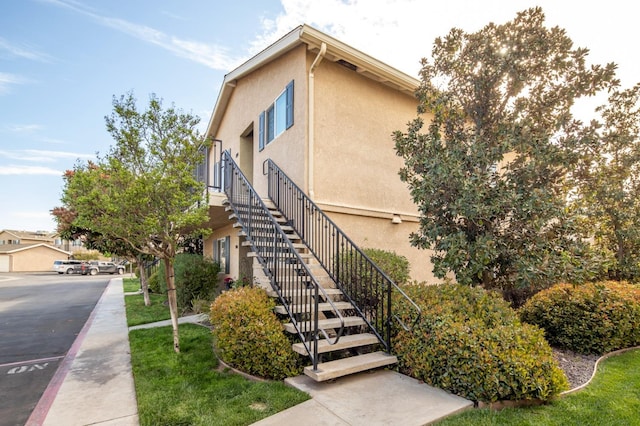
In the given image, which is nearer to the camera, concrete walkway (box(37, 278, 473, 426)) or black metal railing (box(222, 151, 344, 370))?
concrete walkway (box(37, 278, 473, 426))

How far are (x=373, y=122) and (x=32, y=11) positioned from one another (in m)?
8.79

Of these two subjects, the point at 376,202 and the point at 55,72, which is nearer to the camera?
the point at 376,202

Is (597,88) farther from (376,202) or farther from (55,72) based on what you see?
(55,72)

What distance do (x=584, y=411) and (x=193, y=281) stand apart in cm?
920

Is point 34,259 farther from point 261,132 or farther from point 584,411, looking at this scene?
point 584,411

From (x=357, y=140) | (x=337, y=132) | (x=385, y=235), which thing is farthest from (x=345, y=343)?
(x=357, y=140)

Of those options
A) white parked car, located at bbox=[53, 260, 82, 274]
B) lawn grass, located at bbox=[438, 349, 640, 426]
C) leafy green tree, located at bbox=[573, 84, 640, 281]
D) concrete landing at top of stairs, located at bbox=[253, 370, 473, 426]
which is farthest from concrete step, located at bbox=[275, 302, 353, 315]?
white parked car, located at bbox=[53, 260, 82, 274]

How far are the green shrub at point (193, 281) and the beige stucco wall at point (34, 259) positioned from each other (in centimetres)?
4471

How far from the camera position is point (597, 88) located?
5.29 meters

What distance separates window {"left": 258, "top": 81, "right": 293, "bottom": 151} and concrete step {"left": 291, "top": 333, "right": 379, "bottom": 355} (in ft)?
16.2

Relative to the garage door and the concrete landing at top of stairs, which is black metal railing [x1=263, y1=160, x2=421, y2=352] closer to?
the concrete landing at top of stairs

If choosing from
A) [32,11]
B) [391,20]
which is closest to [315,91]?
[391,20]

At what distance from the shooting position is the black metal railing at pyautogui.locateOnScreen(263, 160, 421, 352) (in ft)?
16.4

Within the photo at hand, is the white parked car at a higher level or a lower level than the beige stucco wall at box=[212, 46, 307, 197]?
lower
